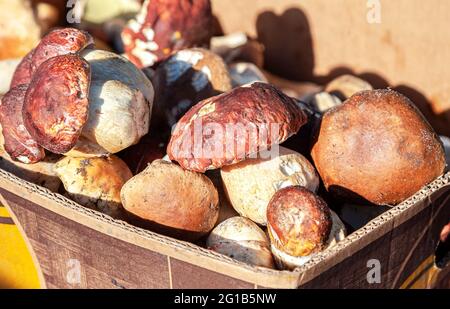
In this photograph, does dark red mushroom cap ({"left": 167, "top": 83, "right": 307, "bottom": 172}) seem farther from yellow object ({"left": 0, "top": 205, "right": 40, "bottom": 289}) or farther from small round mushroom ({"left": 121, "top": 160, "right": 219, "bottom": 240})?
yellow object ({"left": 0, "top": 205, "right": 40, "bottom": 289})

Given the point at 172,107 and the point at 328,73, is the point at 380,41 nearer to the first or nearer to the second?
the point at 328,73

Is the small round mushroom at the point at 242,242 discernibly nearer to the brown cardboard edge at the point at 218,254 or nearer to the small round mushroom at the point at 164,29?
the brown cardboard edge at the point at 218,254

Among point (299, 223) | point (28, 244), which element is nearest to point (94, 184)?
point (28, 244)

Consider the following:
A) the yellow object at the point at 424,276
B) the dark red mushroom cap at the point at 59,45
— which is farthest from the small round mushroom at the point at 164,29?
the yellow object at the point at 424,276

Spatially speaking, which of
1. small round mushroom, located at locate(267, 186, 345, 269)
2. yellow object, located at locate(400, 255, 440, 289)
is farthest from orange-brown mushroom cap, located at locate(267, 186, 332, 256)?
yellow object, located at locate(400, 255, 440, 289)

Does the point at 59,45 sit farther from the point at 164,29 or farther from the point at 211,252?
the point at 211,252

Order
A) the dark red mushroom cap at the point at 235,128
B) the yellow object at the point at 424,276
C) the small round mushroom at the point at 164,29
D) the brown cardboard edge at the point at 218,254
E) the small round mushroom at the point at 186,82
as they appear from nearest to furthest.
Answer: the brown cardboard edge at the point at 218,254 → the dark red mushroom cap at the point at 235,128 → the yellow object at the point at 424,276 → the small round mushroom at the point at 186,82 → the small round mushroom at the point at 164,29
